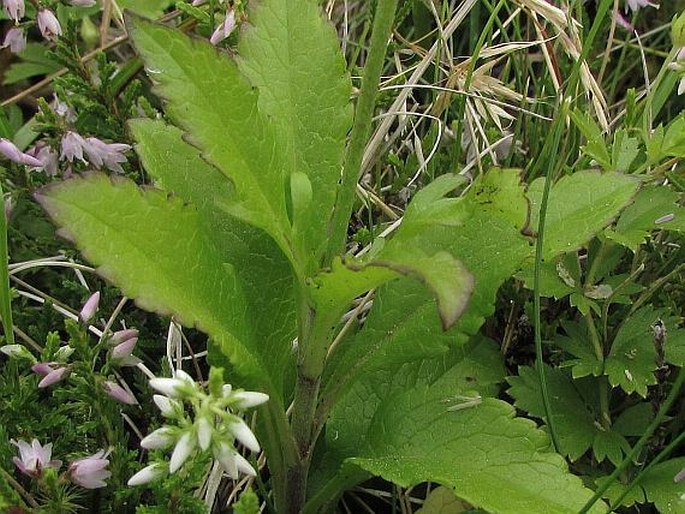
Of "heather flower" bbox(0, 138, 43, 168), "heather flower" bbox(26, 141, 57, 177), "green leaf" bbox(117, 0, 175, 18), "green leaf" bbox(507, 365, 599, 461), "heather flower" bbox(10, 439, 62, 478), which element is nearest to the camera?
"heather flower" bbox(10, 439, 62, 478)

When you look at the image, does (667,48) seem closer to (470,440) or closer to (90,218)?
(470,440)

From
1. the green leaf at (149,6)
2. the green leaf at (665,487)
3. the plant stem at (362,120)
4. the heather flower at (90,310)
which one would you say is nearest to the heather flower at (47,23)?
the green leaf at (149,6)

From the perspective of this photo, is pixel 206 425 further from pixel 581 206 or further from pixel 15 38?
pixel 15 38

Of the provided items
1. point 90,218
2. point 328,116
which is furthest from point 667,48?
point 90,218

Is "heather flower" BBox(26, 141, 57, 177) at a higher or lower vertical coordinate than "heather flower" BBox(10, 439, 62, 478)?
higher

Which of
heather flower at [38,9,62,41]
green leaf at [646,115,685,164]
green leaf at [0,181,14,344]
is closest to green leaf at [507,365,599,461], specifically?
green leaf at [646,115,685,164]

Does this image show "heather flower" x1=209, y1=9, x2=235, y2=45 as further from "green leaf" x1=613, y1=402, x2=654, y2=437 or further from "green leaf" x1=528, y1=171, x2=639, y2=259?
"green leaf" x1=613, y1=402, x2=654, y2=437
